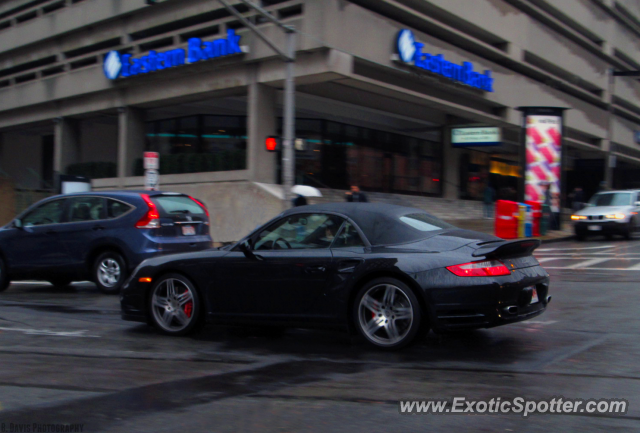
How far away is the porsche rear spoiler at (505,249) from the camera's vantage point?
5.90m

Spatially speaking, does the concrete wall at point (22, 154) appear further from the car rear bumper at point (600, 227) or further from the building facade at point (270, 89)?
the car rear bumper at point (600, 227)

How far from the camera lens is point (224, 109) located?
3086cm

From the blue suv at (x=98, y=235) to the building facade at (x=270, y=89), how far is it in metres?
7.56

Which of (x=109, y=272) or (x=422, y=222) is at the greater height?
(x=422, y=222)

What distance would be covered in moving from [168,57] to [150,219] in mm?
Answer: 17846

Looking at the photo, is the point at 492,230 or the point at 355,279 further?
the point at 492,230

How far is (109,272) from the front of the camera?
11.0 metres

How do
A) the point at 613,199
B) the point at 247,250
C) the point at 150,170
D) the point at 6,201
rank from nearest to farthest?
the point at 247,250, the point at 150,170, the point at 613,199, the point at 6,201

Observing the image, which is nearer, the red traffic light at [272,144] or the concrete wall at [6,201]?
the red traffic light at [272,144]

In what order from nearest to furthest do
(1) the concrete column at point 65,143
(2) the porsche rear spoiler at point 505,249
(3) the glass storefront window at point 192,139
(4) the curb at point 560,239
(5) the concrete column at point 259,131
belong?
(2) the porsche rear spoiler at point 505,249
(4) the curb at point 560,239
(5) the concrete column at point 259,131
(3) the glass storefront window at point 192,139
(1) the concrete column at point 65,143

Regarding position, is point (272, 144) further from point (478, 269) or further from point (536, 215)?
point (478, 269)

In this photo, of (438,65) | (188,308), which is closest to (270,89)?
(438,65)

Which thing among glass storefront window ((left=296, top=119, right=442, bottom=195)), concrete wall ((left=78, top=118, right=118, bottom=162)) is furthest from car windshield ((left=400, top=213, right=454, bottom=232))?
concrete wall ((left=78, top=118, right=118, bottom=162))

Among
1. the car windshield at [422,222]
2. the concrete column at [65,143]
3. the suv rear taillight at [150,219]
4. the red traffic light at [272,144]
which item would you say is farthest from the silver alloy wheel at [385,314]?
the concrete column at [65,143]
